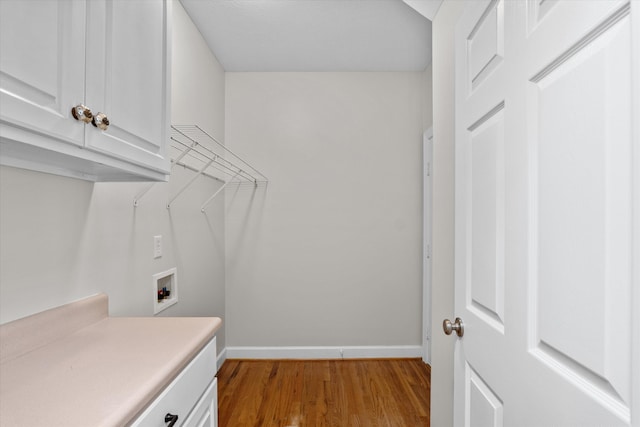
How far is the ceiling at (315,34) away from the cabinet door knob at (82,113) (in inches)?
67.3

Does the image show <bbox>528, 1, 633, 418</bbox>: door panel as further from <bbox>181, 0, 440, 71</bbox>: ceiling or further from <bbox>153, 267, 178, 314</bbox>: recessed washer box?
<bbox>153, 267, 178, 314</bbox>: recessed washer box

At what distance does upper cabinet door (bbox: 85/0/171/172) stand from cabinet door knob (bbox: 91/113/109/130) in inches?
0.6

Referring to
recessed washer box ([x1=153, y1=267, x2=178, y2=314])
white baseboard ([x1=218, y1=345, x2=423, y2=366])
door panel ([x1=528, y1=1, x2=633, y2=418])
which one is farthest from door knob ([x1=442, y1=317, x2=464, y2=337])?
white baseboard ([x1=218, y1=345, x2=423, y2=366])

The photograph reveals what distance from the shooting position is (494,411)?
0.87 metres

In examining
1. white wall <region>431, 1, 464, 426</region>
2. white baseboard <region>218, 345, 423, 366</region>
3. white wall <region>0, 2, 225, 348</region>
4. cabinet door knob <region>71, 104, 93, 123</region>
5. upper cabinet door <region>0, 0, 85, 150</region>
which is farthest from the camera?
white baseboard <region>218, 345, 423, 366</region>

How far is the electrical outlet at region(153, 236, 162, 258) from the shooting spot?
6.19ft

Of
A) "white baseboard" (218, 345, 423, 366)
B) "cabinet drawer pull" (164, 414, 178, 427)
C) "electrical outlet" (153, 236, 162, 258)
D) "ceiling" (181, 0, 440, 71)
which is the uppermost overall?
"ceiling" (181, 0, 440, 71)

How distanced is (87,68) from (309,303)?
2.65 m

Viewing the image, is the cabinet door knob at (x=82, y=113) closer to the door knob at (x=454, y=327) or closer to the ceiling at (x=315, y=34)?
the door knob at (x=454, y=327)

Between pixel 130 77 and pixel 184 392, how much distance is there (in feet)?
3.03

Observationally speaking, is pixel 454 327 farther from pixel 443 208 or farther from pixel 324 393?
pixel 324 393

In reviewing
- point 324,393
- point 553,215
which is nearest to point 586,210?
point 553,215

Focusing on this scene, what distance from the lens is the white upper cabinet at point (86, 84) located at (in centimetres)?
66

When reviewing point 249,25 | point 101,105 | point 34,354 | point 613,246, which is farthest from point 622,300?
point 249,25
